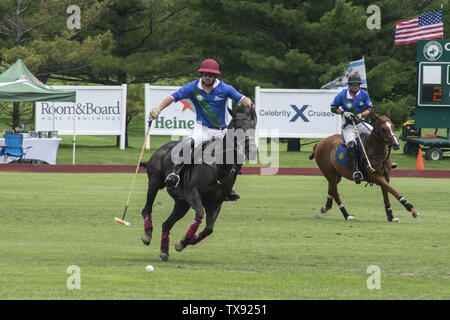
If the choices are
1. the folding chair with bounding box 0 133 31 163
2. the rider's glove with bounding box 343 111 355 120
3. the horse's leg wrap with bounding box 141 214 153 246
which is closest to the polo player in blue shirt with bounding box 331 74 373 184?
the rider's glove with bounding box 343 111 355 120

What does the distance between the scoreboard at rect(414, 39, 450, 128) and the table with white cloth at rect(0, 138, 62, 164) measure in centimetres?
1242

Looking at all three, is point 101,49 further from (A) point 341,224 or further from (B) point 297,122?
(A) point 341,224

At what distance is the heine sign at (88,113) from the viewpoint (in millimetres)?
34000

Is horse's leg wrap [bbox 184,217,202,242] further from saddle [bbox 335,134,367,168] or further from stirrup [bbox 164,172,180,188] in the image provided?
saddle [bbox 335,134,367,168]

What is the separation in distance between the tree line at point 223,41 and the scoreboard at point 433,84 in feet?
23.1

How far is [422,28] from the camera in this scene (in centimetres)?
3603

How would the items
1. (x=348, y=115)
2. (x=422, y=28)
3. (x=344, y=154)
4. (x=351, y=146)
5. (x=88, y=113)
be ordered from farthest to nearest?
(x=422, y=28) → (x=88, y=113) → (x=344, y=154) → (x=351, y=146) → (x=348, y=115)

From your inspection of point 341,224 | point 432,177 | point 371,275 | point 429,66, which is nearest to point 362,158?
point 341,224

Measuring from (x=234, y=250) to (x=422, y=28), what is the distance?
26013mm

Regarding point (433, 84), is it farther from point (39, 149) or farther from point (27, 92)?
point (27, 92)

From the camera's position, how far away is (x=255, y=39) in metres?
42.8

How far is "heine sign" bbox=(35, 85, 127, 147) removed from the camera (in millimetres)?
34000

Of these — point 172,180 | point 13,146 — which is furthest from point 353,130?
point 13,146

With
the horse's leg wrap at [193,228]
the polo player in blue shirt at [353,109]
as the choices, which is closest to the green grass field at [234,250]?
the horse's leg wrap at [193,228]
